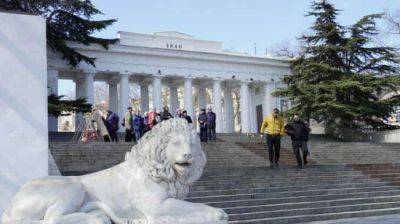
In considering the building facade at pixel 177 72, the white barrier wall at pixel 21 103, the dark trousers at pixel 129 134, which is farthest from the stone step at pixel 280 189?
the building facade at pixel 177 72

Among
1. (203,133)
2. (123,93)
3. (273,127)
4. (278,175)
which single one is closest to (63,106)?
(203,133)

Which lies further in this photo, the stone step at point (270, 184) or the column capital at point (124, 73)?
the column capital at point (124, 73)

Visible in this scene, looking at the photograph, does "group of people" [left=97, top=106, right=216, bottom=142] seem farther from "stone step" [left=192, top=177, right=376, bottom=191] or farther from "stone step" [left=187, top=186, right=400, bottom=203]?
"stone step" [left=187, top=186, right=400, bottom=203]

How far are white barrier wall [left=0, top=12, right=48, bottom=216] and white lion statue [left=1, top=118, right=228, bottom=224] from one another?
3.36 metres

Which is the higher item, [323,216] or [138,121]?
[138,121]

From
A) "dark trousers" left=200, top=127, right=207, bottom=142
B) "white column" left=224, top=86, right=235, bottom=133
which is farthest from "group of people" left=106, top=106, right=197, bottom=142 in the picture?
"white column" left=224, top=86, right=235, bottom=133

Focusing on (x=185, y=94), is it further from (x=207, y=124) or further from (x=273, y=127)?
(x=273, y=127)

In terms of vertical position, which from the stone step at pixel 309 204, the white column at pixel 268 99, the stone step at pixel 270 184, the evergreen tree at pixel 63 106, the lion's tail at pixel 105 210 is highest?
the white column at pixel 268 99

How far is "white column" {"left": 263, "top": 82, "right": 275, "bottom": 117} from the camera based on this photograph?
1774 inches

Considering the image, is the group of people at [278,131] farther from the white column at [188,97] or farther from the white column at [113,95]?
the white column at [113,95]

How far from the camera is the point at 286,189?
13070mm

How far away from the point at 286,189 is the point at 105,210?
1028cm

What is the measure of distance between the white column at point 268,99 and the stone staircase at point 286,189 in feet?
88.8

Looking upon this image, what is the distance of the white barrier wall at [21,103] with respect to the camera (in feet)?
21.3
